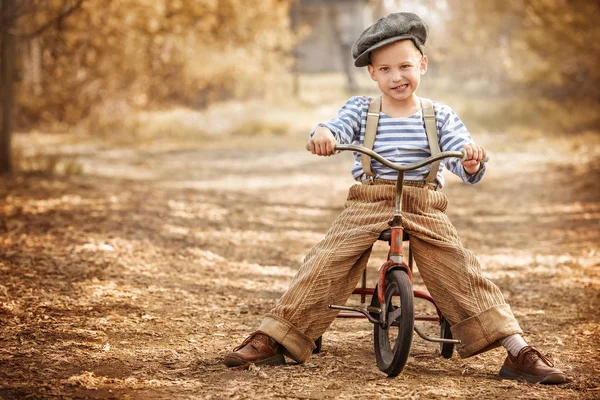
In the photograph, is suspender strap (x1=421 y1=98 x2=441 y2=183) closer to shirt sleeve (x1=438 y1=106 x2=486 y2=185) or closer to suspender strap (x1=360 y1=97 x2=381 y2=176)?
shirt sleeve (x1=438 y1=106 x2=486 y2=185)

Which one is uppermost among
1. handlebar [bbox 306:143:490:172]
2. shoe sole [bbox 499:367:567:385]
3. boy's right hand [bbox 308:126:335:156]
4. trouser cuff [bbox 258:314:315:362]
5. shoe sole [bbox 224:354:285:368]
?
boy's right hand [bbox 308:126:335:156]

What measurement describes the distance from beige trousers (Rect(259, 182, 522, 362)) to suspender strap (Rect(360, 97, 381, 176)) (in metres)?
0.10

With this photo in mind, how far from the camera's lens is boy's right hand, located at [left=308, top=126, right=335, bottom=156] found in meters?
3.53

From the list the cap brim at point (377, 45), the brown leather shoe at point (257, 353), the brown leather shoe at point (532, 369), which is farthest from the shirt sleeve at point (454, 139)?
the brown leather shoe at point (257, 353)

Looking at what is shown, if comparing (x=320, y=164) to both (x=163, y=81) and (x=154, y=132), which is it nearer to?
(x=154, y=132)

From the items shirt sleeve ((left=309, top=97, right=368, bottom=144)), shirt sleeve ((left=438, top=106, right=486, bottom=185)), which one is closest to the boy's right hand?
shirt sleeve ((left=309, top=97, right=368, bottom=144))

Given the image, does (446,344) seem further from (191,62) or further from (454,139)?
(191,62)

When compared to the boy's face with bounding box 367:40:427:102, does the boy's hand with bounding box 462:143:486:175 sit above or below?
below

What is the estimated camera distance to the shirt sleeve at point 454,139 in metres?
3.69

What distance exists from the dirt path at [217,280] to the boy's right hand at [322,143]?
0.99m

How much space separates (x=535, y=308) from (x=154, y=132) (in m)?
12.7

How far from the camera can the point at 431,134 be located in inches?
147

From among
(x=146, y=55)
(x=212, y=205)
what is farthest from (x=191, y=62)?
(x=212, y=205)

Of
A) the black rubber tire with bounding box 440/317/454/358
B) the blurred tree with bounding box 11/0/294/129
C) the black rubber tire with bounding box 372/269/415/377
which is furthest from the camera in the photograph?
the blurred tree with bounding box 11/0/294/129
